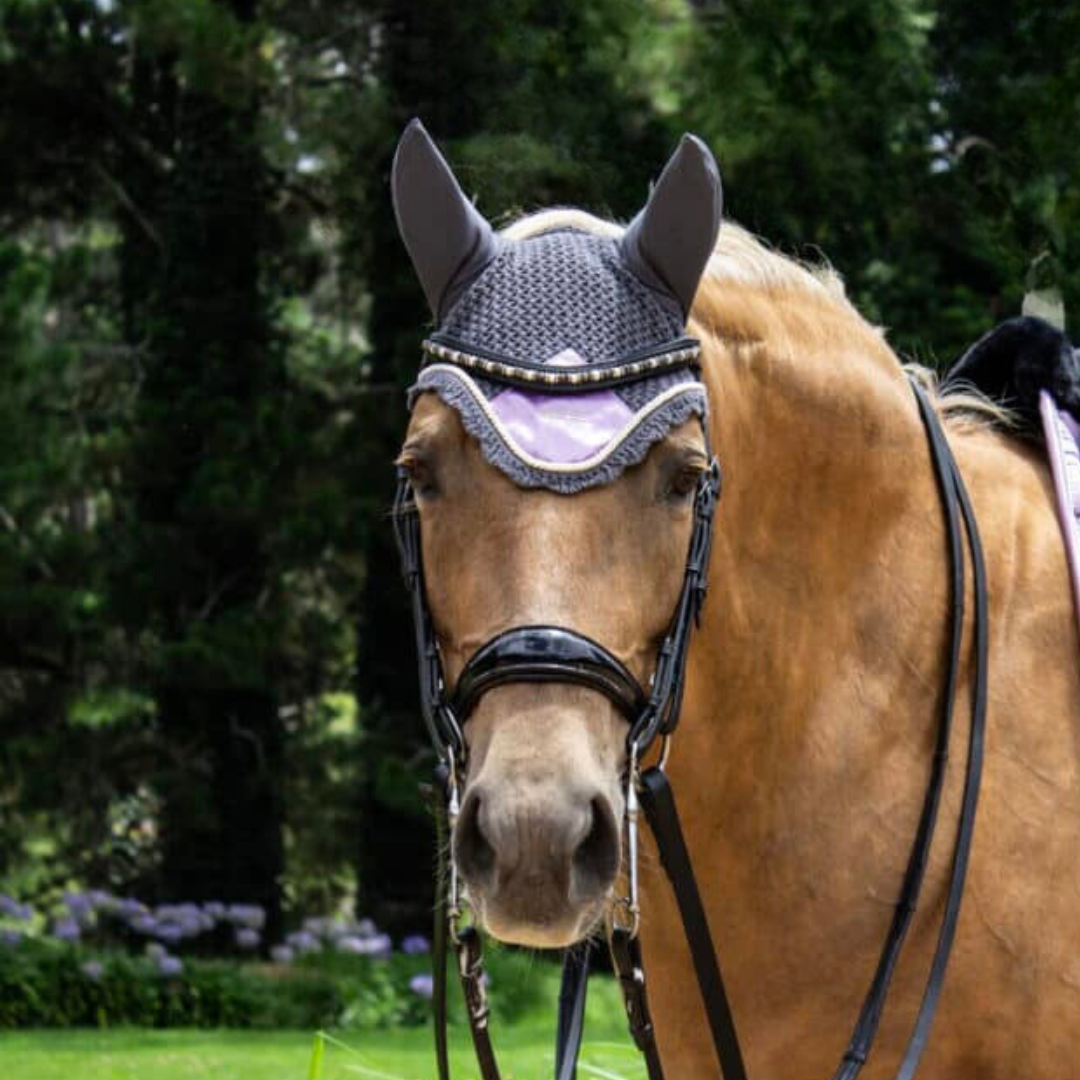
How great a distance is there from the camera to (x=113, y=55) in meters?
12.2

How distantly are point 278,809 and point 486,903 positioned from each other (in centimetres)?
993

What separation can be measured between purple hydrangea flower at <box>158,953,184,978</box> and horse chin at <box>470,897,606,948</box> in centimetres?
815

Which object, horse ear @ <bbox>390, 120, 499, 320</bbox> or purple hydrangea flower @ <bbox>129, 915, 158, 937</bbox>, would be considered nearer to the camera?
horse ear @ <bbox>390, 120, 499, 320</bbox>

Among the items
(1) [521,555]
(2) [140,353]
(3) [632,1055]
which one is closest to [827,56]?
(3) [632,1055]

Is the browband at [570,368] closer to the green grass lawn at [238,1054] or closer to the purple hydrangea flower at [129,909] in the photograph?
the green grass lawn at [238,1054]

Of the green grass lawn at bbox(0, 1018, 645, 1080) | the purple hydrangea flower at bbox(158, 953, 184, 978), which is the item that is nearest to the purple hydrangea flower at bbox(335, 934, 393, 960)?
the green grass lawn at bbox(0, 1018, 645, 1080)

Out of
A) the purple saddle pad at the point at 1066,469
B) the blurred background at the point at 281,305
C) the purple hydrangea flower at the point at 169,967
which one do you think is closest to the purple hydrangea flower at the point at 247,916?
the blurred background at the point at 281,305

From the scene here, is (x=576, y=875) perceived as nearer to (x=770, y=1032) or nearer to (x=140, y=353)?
(x=770, y=1032)

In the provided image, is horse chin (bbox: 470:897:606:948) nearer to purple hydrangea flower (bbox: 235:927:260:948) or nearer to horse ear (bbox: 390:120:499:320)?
horse ear (bbox: 390:120:499:320)

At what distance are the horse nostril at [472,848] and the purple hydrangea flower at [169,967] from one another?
817cm

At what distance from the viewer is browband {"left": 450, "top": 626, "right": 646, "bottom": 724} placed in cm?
242

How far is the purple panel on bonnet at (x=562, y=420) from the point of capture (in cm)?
252

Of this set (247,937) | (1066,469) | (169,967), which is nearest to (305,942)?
Result: (247,937)

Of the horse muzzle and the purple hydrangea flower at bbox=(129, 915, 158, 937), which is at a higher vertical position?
the horse muzzle
